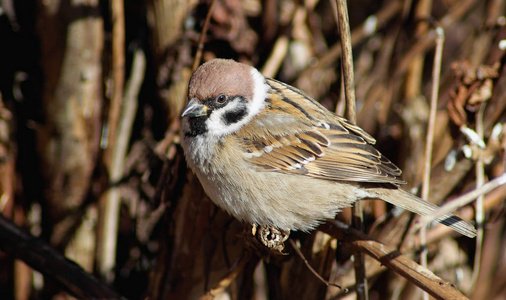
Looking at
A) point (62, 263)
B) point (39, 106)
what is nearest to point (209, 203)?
point (62, 263)

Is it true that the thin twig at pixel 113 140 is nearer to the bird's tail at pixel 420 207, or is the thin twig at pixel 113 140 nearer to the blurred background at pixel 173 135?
the blurred background at pixel 173 135

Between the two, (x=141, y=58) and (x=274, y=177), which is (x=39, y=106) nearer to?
(x=141, y=58)

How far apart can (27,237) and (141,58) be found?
1.09 meters

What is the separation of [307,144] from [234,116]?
1.17ft

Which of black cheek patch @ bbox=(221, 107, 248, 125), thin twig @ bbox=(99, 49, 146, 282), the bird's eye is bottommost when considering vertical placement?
thin twig @ bbox=(99, 49, 146, 282)

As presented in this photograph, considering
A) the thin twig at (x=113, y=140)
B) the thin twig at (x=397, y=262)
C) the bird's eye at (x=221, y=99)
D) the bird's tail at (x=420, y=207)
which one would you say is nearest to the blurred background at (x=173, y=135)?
the thin twig at (x=113, y=140)

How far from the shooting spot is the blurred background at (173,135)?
85.4 inches

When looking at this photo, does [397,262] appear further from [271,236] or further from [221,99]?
[221,99]

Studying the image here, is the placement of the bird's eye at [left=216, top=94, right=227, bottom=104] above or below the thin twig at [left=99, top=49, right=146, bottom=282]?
above

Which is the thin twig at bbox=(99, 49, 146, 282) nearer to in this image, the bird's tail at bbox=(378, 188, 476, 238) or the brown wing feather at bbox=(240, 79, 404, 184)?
the brown wing feather at bbox=(240, 79, 404, 184)

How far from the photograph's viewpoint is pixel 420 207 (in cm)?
203

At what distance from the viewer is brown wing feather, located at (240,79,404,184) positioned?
7.22 ft

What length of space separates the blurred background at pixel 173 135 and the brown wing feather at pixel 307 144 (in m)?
0.21

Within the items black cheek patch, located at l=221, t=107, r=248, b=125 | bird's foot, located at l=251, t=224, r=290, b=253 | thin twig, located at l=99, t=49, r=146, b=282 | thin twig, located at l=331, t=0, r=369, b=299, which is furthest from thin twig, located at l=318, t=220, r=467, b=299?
thin twig, located at l=99, t=49, r=146, b=282
